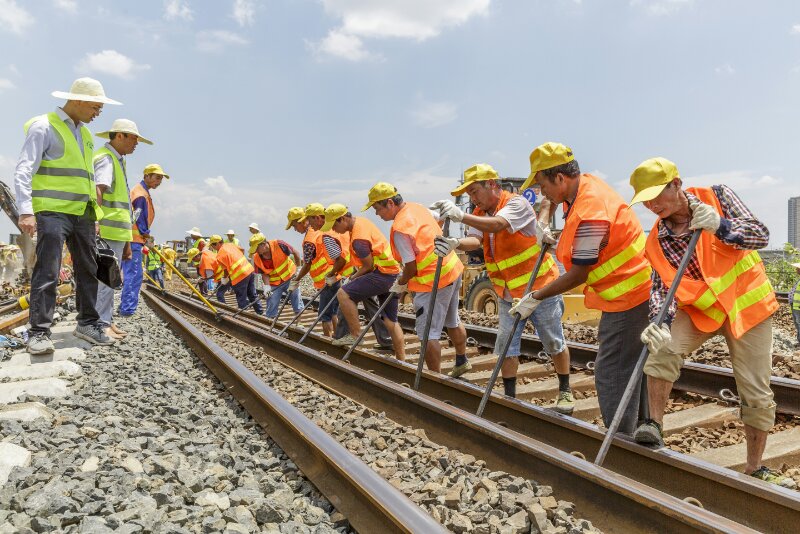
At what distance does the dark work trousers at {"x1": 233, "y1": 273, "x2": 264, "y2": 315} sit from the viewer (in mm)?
11983

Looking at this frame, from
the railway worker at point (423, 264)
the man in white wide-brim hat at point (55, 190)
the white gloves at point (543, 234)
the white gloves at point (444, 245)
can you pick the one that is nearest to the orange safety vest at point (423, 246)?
the railway worker at point (423, 264)

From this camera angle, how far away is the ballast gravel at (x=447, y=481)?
2.34 metres

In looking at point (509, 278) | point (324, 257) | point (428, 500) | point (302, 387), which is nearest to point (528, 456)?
point (428, 500)

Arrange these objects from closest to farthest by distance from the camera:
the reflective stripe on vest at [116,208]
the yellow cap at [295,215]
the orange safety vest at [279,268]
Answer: the reflective stripe on vest at [116,208], the yellow cap at [295,215], the orange safety vest at [279,268]

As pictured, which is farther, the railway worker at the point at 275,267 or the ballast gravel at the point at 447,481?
the railway worker at the point at 275,267

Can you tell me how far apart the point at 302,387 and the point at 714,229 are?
11.9 feet

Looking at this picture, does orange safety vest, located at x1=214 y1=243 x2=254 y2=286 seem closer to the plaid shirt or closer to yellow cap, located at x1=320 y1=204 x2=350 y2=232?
yellow cap, located at x1=320 y1=204 x2=350 y2=232

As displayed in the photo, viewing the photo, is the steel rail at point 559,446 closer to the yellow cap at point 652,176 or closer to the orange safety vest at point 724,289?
the orange safety vest at point 724,289

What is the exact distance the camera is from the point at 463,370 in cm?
512

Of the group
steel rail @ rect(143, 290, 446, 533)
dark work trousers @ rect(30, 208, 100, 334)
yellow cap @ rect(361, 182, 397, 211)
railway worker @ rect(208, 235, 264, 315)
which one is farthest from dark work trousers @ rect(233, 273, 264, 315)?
steel rail @ rect(143, 290, 446, 533)

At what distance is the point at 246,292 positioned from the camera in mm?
12281

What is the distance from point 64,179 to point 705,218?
5026 mm

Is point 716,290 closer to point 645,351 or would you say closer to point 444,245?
point 645,351

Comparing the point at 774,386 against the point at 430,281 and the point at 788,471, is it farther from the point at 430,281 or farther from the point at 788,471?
the point at 430,281
